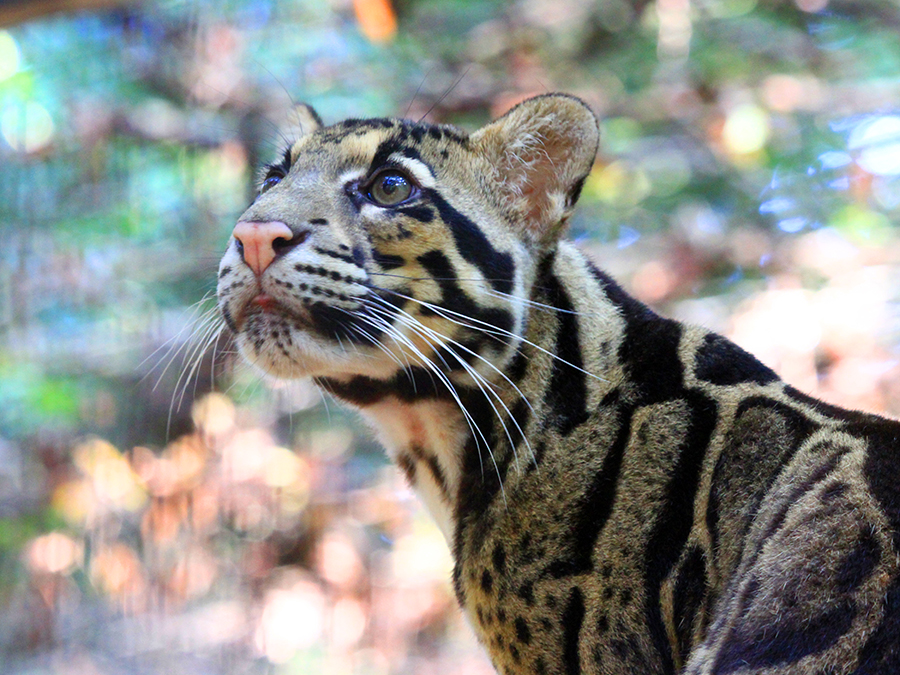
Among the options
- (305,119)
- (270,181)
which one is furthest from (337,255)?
(305,119)

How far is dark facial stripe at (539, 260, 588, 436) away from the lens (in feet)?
8.42

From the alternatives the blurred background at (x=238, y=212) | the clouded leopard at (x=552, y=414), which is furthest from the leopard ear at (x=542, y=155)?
the blurred background at (x=238, y=212)

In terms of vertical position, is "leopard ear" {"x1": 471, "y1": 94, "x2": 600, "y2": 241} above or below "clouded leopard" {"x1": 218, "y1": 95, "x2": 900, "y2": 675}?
above

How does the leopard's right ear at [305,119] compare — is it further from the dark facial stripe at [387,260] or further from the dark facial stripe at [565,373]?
the dark facial stripe at [565,373]

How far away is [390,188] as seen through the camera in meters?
2.69

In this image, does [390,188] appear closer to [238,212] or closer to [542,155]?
[542,155]

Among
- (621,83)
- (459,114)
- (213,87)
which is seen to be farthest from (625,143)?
(213,87)

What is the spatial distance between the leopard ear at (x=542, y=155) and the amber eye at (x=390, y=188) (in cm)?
33

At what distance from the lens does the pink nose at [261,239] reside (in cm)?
242

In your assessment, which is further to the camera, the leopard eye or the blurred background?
the blurred background

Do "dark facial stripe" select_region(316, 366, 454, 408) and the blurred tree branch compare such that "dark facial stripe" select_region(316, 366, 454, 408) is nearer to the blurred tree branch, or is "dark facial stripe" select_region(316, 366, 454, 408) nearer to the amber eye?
the amber eye

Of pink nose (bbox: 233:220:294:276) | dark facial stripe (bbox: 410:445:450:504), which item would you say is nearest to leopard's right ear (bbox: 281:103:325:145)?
pink nose (bbox: 233:220:294:276)

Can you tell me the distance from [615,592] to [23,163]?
6349 millimetres

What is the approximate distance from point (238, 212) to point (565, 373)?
15.2 feet
